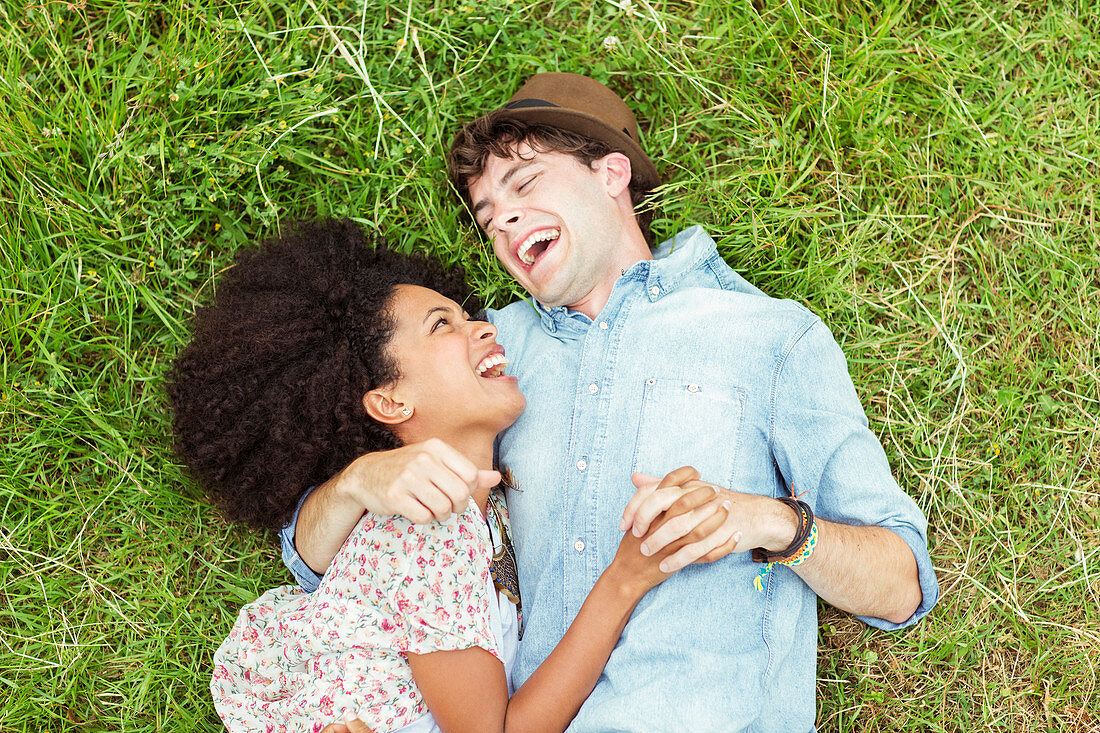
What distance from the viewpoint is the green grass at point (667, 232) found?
3643mm

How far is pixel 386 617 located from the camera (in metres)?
2.71

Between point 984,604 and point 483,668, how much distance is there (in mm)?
2454

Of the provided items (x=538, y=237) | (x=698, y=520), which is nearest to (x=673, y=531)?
(x=698, y=520)

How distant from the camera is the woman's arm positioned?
269cm

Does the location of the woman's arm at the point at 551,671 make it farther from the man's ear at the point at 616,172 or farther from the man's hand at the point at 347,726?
the man's ear at the point at 616,172

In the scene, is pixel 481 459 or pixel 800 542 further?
pixel 481 459

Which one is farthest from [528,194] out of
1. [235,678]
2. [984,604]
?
[984,604]

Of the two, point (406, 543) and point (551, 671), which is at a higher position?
point (406, 543)

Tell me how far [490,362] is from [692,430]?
0.85m

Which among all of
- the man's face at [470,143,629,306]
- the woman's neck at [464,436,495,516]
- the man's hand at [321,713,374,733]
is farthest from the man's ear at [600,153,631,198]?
the man's hand at [321,713,374,733]

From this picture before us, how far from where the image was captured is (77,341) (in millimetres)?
3729

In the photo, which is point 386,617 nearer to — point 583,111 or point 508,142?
point 508,142

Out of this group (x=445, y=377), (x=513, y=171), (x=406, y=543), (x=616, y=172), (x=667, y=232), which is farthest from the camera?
(x=667, y=232)

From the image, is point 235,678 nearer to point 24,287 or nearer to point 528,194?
point 24,287
